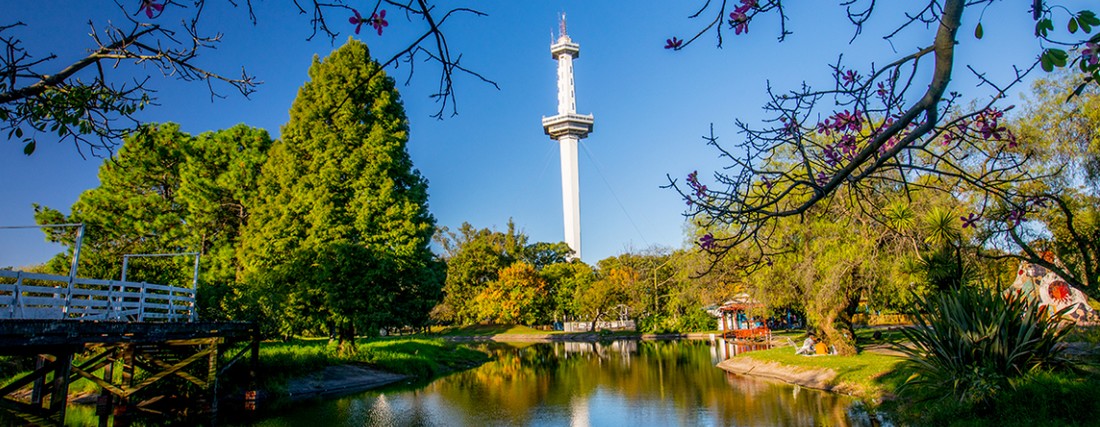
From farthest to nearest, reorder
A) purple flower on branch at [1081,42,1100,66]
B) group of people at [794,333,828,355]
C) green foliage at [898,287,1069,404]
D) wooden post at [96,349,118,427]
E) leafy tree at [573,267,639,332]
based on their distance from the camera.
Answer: leafy tree at [573,267,639,332] → group of people at [794,333,828,355] → wooden post at [96,349,118,427] → green foliage at [898,287,1069,404] → purple flower on branch at [1081,42,1100,66]

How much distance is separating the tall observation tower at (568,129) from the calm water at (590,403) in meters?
72.8

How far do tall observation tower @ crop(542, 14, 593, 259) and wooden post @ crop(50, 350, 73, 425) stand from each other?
8716cm

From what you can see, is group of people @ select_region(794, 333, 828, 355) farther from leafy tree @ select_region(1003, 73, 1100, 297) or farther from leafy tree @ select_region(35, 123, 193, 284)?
leafy tree @ select_region(35, 123, 193, 284)

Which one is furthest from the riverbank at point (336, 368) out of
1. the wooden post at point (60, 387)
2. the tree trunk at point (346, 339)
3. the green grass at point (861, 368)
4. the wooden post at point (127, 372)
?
the green grass at point (861, 368)

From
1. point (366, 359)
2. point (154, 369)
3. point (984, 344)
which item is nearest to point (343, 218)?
point (366, 359)

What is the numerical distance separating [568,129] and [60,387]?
319 feet

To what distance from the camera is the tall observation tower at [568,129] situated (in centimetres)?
9919

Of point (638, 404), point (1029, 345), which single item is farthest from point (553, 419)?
point (1029, 345)

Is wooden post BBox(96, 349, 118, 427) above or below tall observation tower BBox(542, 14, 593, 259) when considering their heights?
below

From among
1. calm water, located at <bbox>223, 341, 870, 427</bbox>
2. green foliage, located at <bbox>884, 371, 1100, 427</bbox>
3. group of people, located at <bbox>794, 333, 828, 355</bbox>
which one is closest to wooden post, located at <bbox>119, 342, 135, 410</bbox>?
calm water, located at <bbox>223, 341, 870, 427</bbox>

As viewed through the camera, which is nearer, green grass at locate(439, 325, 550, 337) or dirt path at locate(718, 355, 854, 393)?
dirt path at locate(718, 355, 854, 393)

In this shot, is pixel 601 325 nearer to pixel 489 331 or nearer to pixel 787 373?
pixel 489 331

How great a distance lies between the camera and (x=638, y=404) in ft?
56.0

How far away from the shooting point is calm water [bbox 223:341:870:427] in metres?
14.5
